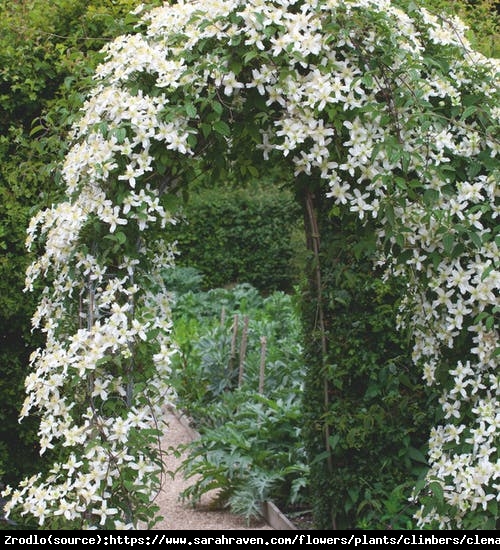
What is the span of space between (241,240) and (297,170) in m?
8.04

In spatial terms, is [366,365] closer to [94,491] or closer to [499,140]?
[499,140]

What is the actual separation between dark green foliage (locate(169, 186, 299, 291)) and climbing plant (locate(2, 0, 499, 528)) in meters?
7.72

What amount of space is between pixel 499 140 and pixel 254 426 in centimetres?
257

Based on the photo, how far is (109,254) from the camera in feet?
8.86

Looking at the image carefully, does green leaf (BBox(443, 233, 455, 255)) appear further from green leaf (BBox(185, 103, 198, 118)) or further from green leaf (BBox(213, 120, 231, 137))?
green leaf (BBox(185, 103, 198, 118))

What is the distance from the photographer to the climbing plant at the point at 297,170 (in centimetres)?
256

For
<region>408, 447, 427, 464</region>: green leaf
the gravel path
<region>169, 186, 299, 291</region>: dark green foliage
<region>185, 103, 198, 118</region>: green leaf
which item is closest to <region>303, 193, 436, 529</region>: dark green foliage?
<region>408, 447, 427, 464</region>: green leaf

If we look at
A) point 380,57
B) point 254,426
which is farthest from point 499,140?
point 254,426

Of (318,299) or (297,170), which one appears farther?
(318,299)

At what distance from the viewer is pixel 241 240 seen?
35.3 ft

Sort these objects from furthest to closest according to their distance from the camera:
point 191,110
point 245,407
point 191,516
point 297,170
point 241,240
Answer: point 241,240, point 245,407, point 191,516, point 297,170, point 191,110

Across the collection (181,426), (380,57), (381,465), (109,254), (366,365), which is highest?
(380,57)

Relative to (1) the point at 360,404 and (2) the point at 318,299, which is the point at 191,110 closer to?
(2) the point at 318,299

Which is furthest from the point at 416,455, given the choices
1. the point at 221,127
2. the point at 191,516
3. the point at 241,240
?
the point at 241,240
